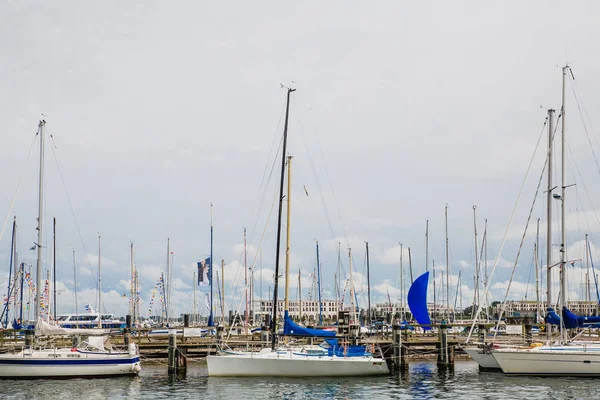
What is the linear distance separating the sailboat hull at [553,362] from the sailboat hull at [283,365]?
842 centimetres

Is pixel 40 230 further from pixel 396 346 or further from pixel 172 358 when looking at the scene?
pixel 396 346

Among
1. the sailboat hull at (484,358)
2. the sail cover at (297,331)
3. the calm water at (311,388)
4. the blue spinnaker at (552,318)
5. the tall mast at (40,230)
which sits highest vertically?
the tall mast at (40,230)

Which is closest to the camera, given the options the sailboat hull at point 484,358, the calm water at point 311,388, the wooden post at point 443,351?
the calm water at point 311,388

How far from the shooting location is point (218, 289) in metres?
92.4

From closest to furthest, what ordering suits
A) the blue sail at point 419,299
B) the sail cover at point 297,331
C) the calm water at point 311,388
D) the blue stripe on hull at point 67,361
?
the calm water at point 311,388 < the blue stripe on hull at point 67,361 < the sail cover at point 297,331 < the blue sail at point 419,299

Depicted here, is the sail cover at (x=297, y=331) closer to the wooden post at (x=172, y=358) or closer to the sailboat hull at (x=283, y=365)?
the sailboat hull at (x=283, y=365)

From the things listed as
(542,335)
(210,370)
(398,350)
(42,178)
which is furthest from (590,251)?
(42,178)

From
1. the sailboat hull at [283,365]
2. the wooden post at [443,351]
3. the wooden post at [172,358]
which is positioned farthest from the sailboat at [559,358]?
the wooden post at [172,358]

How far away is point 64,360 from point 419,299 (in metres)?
22.4

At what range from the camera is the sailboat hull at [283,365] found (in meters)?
38.6

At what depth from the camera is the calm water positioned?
33.6m

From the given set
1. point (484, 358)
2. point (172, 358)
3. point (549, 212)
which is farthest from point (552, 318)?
point (172, 358)

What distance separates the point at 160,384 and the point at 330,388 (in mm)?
9483

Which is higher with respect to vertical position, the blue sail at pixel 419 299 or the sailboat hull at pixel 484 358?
the blue sail at pixel 419 299
